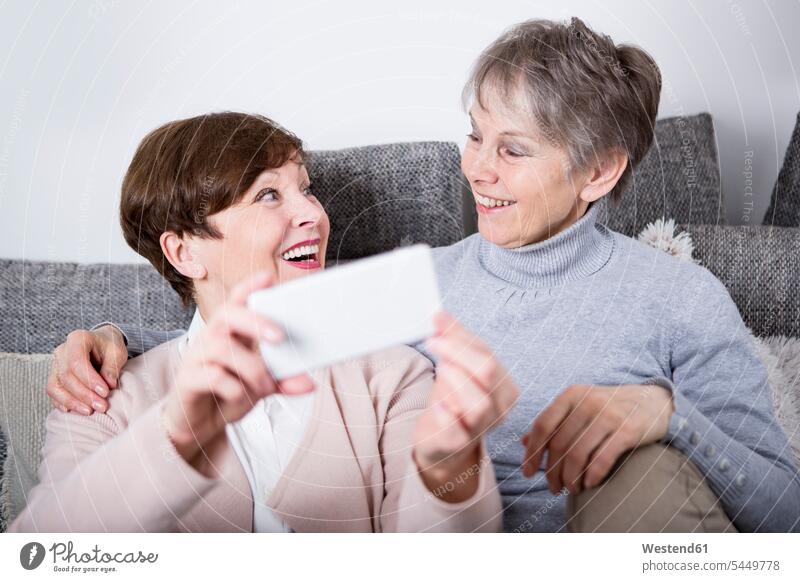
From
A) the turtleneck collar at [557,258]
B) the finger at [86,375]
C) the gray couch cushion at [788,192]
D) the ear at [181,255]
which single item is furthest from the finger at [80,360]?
the gray couch cushion at [788,192]

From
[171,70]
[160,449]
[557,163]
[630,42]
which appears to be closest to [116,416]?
[160,449]

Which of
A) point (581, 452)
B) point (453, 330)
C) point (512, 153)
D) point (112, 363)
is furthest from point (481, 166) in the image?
point (112, 363)

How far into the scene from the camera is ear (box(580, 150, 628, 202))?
0.59m

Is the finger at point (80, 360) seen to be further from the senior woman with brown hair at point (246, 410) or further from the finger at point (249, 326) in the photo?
the finger at point (249, 326)

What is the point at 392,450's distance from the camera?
0.60 meters

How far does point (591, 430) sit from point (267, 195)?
0.31 meters

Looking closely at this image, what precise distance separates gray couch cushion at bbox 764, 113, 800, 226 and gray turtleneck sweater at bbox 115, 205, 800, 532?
0.11 metres

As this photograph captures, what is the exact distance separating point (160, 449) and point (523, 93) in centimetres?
38

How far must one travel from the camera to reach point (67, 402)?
0.59 m

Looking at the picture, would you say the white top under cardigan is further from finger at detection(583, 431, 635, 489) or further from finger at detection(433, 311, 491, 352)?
finger at detection(583, 431, 635, 489)

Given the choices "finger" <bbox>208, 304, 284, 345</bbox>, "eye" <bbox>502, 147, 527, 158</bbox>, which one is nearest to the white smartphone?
"finger" <bbox>208, 304, 284, 345</bbox>

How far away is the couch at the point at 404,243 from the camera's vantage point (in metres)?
0.63

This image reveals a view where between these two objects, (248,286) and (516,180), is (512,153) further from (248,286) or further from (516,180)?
(248,286)

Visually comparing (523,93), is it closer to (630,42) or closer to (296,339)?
(630,42)
